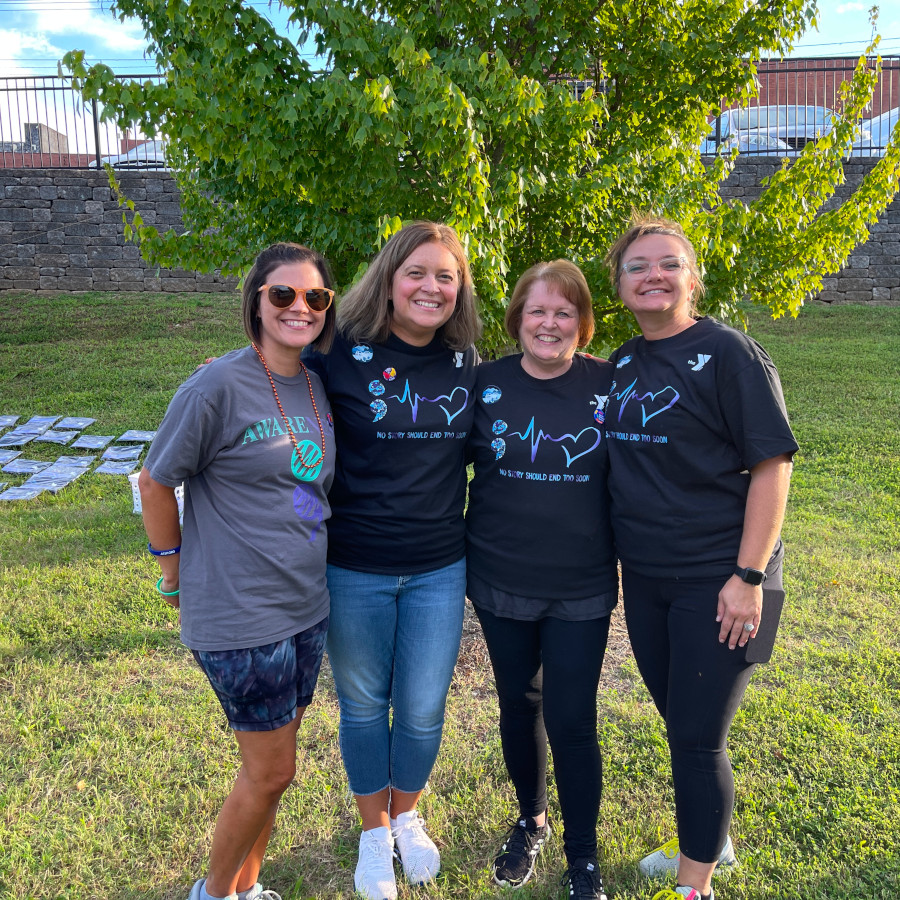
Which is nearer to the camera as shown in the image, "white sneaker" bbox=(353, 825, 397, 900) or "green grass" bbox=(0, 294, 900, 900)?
"white sneaker" bbox=(353, 825, 397, 900)

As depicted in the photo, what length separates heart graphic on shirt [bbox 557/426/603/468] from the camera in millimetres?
2381

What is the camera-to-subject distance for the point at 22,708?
357 cm

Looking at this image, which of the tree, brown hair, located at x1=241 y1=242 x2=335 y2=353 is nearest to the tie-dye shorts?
brown hair, located at x1=241 y1=242 x2=335 y2=353

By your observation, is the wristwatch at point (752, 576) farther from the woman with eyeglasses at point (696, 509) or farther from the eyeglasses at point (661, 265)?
the eyeglasses at point (661, 265)

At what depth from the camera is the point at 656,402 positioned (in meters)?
2.26

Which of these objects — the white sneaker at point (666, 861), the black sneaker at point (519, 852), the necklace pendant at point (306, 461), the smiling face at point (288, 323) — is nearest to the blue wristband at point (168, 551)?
the necklace pendant at point (306, 461)

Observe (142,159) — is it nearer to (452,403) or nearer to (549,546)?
(452,403)

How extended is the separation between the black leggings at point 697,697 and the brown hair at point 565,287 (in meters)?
0.82

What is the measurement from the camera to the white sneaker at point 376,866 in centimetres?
250

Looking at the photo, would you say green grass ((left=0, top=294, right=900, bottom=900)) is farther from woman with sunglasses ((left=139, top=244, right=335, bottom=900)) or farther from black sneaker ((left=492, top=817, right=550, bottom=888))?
woman with sunglasses ((left=139, top=244, right=335, bottom=900))

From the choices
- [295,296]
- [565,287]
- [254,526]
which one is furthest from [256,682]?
[565,287]

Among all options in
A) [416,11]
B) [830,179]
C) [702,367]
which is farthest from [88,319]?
[702,367]

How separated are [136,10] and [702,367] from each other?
2.98m

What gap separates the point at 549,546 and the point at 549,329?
0.67 metres
